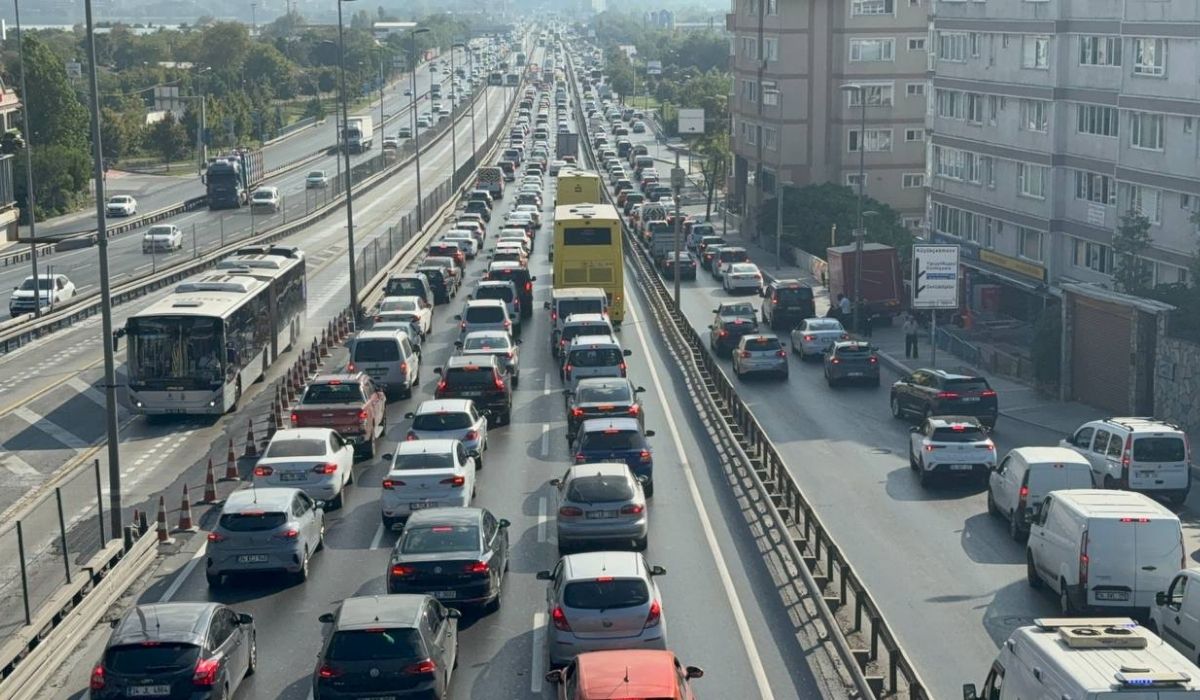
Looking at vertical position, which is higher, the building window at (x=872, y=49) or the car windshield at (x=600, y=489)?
the building window at (x=872, y=49)

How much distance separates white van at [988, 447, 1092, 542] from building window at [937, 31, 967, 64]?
4565 centimetres

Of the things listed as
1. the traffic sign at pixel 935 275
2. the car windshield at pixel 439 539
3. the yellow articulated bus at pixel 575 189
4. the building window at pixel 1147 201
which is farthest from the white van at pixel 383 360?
the yellow articulated bus at pixel 575 189

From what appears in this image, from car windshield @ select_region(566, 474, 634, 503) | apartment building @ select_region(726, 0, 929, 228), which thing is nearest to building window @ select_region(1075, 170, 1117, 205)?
apartment building @ select_region(726, 0, 929, 228)

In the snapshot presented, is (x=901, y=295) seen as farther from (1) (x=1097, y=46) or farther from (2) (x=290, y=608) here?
(2) (x=290, y=608)

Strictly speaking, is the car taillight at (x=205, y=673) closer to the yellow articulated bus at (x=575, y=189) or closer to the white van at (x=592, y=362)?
the white van at (x=592, y=362)

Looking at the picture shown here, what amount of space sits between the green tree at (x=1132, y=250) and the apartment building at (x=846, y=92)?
44995mm

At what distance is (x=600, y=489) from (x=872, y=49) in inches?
3042

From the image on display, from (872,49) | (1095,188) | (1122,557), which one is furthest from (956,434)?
(872,49)

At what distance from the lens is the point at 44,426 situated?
41156 mm

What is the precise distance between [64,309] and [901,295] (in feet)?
96.7

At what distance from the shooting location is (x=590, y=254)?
57.8m

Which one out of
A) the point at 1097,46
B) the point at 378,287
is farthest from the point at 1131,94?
the point at 378,287

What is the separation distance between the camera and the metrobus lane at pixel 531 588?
2136 centimetres

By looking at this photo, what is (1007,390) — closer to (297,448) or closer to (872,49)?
(297,448)
